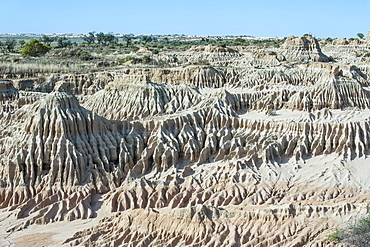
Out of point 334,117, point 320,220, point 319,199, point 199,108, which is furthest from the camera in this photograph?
point 199,108

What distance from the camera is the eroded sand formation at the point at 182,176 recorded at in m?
20.3

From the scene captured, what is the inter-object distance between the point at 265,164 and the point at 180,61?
155ft

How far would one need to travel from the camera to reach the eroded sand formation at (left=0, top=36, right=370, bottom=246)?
20.3 m

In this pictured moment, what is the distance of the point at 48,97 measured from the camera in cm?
2817

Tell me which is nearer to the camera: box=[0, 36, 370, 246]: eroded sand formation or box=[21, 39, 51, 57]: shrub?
box=[0, 36, 370, 246]: eroded sand formation

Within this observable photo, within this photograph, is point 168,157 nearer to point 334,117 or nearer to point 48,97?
point 48,97

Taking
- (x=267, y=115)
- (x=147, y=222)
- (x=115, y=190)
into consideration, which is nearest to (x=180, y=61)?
(x=267, y=115)

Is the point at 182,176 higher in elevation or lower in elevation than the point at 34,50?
lower

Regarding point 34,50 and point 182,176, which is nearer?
point 182,176

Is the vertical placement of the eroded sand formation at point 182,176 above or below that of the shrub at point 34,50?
below

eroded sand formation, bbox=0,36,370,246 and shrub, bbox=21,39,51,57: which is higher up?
shrub, bbox=21,39,51,57

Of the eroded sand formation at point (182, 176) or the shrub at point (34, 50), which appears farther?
the shrub at point (34, 50)

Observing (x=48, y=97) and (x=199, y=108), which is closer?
(x=48, y=97)

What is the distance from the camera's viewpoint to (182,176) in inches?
1110
